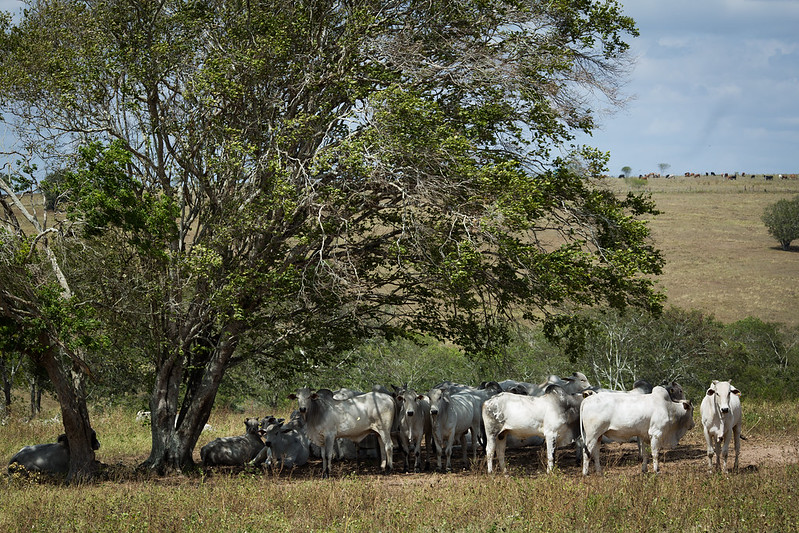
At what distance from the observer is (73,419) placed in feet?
54.2

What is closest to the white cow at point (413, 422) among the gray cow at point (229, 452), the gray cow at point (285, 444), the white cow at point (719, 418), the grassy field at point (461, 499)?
the grassy field at point (461, 499)

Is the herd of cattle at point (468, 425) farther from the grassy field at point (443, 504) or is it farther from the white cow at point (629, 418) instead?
the grassy field at point (443, 504)

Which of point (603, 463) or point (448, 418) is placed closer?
point (603, 463)

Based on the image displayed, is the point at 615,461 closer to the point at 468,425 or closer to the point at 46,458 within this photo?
the point at 468,425

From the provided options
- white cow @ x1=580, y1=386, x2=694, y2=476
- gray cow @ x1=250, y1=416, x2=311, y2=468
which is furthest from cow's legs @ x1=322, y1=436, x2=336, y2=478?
white cow @ x1=580, y1=386, x2=694, y2=476

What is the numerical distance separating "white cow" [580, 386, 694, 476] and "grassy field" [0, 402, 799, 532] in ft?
2.24

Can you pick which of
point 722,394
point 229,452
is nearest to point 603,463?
point 722,394

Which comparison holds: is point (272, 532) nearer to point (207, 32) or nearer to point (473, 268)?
point (473, 268)

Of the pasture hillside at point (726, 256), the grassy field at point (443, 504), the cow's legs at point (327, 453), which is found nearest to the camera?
the grassy field at point (443, 504)

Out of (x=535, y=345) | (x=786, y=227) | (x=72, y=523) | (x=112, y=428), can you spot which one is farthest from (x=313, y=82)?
(x=786, y=227)

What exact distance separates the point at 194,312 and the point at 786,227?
81.8 meters

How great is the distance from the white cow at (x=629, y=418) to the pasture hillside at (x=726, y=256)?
31.6m

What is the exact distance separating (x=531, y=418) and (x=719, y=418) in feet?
11.2

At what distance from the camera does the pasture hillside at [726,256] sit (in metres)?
64.9
